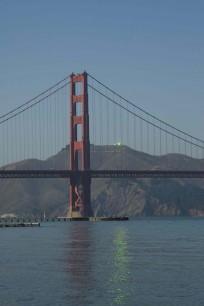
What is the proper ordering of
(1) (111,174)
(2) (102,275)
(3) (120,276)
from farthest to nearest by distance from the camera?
(1) (111,174) < (2) (102,275) < (3) (120,276)

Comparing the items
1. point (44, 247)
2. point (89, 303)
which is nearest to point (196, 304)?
point (89, 303)

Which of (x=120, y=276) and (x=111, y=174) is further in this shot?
(x=111, y=174)

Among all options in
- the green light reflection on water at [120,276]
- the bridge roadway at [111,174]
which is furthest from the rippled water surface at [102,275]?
the bridge roadway at [111,174]

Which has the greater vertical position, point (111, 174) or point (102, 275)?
point (111, 174)

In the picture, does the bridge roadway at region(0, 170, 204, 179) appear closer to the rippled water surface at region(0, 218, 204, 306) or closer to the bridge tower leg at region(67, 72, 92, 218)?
the bridge tower leg at region(67, 72, 92, 218)

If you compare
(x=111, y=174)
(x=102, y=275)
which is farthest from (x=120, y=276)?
(x=111, y=174)

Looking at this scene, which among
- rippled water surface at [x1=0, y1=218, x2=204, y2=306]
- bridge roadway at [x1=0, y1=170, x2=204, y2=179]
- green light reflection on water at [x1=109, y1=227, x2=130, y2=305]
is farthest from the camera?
bridge roadway at [x1=0, y1=170, x2=204, y2=179]

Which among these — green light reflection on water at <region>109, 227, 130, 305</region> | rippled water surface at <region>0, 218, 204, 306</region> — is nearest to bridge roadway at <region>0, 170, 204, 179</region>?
rippled water surface at <region>0, 218, 204, 306</region>

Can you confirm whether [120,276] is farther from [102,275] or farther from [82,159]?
[82,159]

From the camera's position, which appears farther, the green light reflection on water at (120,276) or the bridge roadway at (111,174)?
the bridge roadway at (111,174)

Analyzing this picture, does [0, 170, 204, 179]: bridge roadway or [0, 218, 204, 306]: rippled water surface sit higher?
[0, 170, 204, 179]: bridge roadway

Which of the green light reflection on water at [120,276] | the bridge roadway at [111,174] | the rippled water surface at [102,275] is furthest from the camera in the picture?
the bridge roadway at [111,174]

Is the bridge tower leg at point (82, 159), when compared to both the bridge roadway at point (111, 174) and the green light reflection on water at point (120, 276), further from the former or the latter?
the green light reflection on water at point (120, 276)
